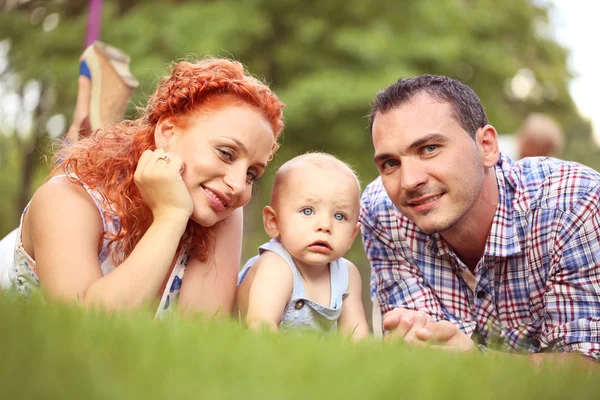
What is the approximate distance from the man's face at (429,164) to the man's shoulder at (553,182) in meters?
0.27

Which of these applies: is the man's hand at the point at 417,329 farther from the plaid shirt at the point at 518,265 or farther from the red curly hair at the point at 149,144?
the red curly hair at the point at 149,144

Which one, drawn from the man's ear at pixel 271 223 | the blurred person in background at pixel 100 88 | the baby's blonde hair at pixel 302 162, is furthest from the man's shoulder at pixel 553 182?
the blurred person in background at pixel 100 88

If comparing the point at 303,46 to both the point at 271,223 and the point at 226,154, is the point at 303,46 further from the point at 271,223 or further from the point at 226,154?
the point at 226,154

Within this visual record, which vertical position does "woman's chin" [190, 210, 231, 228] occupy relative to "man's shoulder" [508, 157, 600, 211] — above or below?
below

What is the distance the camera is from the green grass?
3.76 ft

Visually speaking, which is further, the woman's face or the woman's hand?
the woman's face

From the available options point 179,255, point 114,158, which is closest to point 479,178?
point 179,255

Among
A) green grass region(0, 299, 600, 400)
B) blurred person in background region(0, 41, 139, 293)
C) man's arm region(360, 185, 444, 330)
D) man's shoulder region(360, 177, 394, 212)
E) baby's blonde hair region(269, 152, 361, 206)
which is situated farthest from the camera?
blurred person in background region(0, 41, 139, 293)

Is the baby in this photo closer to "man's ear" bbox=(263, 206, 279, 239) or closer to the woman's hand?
"man's ear" bbox=(263, 206, 279, 239)

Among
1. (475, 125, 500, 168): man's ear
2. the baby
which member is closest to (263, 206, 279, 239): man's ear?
the baby

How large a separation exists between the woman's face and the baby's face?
0.96 feet

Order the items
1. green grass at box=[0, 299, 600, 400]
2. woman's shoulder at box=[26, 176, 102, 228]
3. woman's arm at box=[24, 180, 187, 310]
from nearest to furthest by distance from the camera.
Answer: green grass at box=[0, 299, 600, 400]
woman's arm at box=[24, 180, 187, 310]
woman's shoulder at box=[26, 176, 102, 228]

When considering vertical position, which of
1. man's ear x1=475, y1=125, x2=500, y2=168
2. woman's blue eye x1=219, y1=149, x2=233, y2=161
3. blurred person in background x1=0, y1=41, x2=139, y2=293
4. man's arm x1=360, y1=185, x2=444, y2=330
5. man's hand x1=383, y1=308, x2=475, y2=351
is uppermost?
blurred person in background x1=0, y1=41, x2=139, y2=293

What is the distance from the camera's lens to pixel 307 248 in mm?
3092
